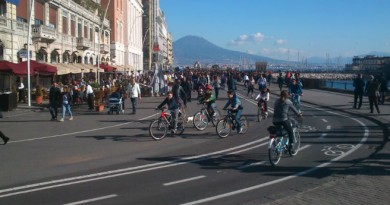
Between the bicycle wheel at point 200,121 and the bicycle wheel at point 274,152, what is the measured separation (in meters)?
6.56

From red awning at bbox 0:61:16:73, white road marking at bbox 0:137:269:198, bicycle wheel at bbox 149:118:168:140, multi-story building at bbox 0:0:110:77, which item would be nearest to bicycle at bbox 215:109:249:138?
bicycle wheel at bbox 149:118:168:140

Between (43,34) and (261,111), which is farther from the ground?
(43,34)

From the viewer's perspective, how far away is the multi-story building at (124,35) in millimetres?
73450

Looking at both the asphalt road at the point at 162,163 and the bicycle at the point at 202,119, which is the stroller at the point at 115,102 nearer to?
the asphalt road at the point at 162,163

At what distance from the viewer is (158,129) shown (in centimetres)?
1518

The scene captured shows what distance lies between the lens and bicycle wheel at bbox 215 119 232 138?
15320mm

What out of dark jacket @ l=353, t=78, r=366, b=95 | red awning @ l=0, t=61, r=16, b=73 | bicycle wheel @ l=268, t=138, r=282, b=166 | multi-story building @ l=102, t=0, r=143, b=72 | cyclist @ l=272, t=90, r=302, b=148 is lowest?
bicycle wheel @ l=268, t=138, r=282, b=166

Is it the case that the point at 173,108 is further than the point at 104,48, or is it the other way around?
the point at 104,48

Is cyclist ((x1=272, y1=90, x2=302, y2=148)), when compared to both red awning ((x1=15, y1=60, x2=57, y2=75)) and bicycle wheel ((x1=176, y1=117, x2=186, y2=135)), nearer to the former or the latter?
bicycle wheel ((x1=176, y1=117, x2=186, y2=135))

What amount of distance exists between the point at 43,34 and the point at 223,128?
26.1 meters

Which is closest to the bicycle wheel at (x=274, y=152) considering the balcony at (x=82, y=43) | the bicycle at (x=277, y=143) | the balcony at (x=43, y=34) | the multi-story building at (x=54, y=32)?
the bicycle at (x=277, y=143)

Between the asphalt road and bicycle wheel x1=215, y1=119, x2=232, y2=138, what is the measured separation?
0.87 feet

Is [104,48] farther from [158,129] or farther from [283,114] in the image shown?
[283,114]

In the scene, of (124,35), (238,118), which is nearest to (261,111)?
(238,118)
